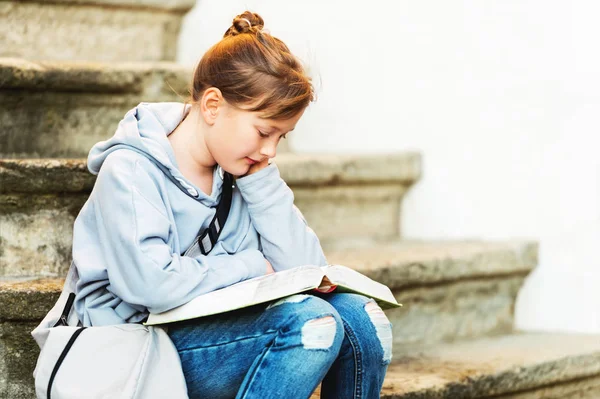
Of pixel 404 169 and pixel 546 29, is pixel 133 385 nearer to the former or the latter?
pixel 404 169

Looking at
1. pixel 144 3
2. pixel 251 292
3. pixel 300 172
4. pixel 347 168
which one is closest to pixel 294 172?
pixel 300 172

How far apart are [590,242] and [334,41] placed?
921mm

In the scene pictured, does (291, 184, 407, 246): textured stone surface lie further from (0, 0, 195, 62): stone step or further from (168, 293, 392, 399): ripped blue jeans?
(168, 293, 392, 399): ripped blue jeans

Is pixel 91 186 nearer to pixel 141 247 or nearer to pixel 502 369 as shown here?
pixel 141 247

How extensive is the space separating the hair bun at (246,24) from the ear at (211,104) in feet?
0.38

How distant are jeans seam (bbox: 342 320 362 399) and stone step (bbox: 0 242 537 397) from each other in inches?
19.3

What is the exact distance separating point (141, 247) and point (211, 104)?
0.31 meters

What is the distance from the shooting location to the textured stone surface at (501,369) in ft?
6.18

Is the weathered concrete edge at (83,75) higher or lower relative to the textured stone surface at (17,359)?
higher

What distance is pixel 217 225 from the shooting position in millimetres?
1589

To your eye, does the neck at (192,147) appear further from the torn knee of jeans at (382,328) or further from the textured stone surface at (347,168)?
the textured stone surface at (347,168)

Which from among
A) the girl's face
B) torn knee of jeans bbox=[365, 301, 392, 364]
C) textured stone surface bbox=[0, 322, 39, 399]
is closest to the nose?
the girl's face

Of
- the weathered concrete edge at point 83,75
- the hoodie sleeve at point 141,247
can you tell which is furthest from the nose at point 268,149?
the weathered concrete edge at point 83,75

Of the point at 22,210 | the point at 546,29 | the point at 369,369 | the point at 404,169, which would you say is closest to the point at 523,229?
the point at 404,169
